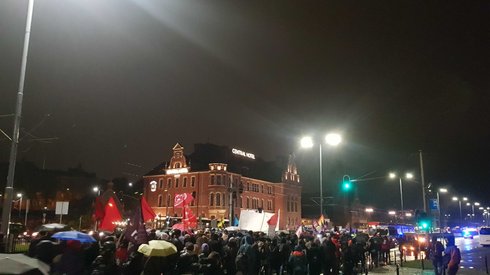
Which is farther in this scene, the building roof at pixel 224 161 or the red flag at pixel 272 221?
the building roof at pixel 224 161

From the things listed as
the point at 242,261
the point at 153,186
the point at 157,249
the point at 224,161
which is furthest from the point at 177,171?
the point at 157,249

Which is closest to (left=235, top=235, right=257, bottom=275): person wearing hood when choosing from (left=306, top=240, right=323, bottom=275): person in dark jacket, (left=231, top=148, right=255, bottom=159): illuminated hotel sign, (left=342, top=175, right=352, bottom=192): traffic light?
(left=306, top=240, right=323, bottom=275): person in dark jacket

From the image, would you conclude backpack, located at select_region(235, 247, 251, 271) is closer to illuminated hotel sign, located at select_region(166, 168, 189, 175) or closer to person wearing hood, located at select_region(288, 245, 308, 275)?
person wearing hood, located at select_region(288, 245, 308, 275)

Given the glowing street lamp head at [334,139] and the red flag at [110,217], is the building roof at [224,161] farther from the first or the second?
the red flag at [110,217]

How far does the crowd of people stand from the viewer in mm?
9797

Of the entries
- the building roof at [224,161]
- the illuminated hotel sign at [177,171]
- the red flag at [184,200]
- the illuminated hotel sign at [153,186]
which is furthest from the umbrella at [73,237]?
the illuminated hotel sign at [153,186]

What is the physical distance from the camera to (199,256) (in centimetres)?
1177

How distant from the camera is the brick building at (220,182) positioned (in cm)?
8996

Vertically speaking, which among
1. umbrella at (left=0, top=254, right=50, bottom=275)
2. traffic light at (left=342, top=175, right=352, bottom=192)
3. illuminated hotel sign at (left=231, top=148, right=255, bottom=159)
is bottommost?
umbrella at (left=0, top=254, right=50, bottom=275)

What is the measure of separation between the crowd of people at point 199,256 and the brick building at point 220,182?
6645 centimetres

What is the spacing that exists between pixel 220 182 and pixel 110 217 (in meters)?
73.8

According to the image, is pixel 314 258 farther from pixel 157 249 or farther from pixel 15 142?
pixel 15 142

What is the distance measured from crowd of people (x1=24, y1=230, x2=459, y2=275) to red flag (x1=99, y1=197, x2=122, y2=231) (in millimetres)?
1684

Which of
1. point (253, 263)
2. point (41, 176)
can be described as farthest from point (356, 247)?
point (41, 176)
